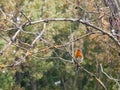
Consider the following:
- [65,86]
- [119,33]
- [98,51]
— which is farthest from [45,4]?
[119,33]

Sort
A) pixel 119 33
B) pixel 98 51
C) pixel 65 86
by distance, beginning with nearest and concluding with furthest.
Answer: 1. pixel 119 33
2. pixel 98 51
3. pixel 65 86

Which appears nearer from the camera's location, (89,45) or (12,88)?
(12,88)

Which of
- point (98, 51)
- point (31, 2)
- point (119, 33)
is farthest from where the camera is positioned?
point (98, 51)

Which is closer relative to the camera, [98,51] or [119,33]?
[119,33]

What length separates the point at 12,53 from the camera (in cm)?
1830

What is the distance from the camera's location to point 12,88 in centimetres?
1912

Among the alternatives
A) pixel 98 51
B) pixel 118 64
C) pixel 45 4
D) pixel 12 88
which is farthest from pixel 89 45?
pixel 12 88

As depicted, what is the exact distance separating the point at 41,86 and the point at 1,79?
5.07m

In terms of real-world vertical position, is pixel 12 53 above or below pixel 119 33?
below

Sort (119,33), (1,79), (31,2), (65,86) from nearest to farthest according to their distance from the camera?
(119,33), (1,79), (31,2), (65,86)

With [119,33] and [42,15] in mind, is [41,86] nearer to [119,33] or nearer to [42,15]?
[42,15]

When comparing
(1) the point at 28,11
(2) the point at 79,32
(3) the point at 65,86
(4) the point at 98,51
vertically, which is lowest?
(3) the point at 65,86

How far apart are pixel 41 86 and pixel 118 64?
5290 millimetres

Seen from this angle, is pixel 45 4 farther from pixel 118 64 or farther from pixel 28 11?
pixel 118 64
